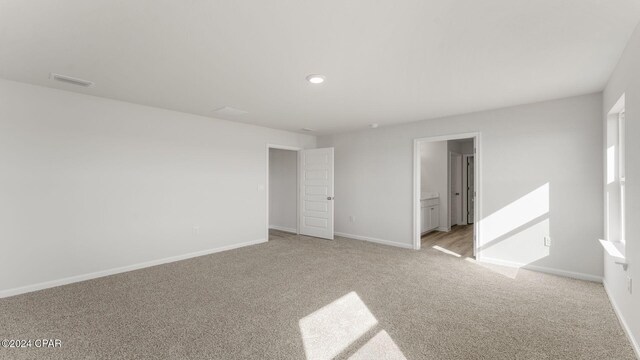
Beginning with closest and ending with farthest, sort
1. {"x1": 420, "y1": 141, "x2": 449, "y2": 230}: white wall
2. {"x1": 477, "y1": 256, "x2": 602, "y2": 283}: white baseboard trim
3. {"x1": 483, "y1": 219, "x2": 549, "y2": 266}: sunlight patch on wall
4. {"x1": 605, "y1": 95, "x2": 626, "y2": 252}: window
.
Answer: {"x1": 605, "y1": 95, "x2": 626, "y2": 252}: window
{"x1": 477, "y1": 256, "x2": 602, "y2": 283}: white baseboard trim
{"x1": 483, "y1": 219, "x2": 549, "y2": 266}: sunlight patch on wall
{"x1": 420, "y1": 141, "x2": 449, "y2": 230}: white wall

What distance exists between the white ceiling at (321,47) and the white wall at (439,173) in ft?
10.6

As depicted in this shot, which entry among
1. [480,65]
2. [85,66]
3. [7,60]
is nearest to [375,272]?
[480,65]

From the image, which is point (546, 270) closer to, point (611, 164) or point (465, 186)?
point (611, 164)

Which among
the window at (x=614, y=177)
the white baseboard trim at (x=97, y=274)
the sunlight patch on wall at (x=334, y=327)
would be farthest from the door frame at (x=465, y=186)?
the white baseboard trim at (x=97, y=274)

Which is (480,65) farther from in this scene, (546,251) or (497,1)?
(546,251)

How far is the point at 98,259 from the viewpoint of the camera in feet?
11.8

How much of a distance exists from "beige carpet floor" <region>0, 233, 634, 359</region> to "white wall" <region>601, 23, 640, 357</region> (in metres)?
0.22

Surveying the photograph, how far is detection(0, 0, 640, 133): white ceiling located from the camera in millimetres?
1785

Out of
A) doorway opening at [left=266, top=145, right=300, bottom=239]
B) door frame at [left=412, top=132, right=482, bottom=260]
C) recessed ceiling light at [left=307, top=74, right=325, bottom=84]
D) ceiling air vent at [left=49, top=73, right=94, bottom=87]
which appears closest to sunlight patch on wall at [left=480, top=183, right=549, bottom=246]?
door frame at [left=412, top=132, right=482, bottom=260]

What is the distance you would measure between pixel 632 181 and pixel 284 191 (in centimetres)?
585

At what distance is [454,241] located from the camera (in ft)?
18.8

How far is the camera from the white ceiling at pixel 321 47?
1785 mm

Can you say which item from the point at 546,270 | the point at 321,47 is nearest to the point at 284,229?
the point at 546,270

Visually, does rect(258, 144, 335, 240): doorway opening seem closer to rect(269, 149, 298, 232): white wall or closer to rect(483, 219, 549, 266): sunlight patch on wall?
rect(269, 149, 298, 232): white wall
